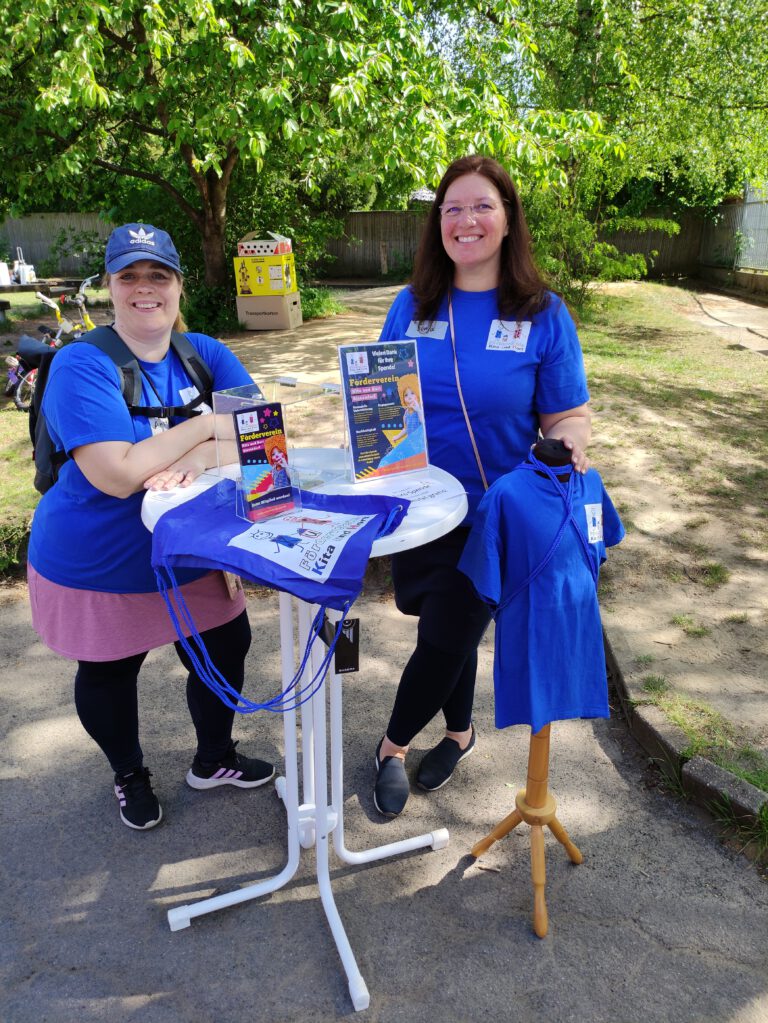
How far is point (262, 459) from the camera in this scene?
69.5 inches

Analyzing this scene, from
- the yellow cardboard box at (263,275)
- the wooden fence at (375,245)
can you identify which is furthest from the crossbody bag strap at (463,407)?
the wooden fence at (375,245)

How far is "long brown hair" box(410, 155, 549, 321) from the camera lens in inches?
83.7

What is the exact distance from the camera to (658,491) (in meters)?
5.02

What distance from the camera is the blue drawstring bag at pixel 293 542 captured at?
1519 millimetres

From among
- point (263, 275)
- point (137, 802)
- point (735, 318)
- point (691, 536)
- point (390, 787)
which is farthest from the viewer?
point (735, 318)

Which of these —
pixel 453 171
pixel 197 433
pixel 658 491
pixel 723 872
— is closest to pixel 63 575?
pixel 197 433

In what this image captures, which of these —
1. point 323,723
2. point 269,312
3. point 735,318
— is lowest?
point 735,318

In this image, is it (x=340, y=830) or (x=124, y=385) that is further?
(x=340, y=830)

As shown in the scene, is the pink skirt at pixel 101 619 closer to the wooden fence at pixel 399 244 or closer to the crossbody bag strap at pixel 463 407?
the crossbody bag strap at pixel 463 407

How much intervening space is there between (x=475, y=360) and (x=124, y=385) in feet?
3.17

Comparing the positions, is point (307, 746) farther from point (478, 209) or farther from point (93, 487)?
point (478, 209)

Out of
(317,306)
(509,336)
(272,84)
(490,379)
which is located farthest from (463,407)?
(317,306)

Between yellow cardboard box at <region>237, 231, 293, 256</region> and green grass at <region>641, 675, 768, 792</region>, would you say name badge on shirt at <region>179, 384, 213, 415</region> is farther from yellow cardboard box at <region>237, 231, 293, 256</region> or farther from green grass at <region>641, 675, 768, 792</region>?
yellow cardboard box at <region>237, 231, 293, 256</region>

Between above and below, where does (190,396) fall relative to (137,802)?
above
